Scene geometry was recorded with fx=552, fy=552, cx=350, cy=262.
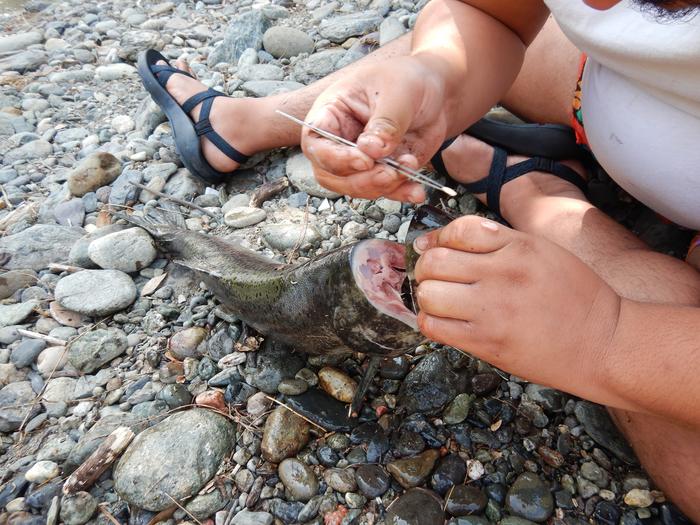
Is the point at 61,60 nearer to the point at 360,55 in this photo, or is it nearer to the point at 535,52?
the point at 360,55

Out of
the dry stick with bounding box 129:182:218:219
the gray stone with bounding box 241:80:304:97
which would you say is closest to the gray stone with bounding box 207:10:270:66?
the gray stone with bounding box 241:80:304:97

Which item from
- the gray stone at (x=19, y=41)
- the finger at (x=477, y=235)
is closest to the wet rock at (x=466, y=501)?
the finger at (x=477, y=235)

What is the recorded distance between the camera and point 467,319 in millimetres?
1362

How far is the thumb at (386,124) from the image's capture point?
149 centimetres

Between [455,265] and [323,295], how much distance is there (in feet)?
2.29

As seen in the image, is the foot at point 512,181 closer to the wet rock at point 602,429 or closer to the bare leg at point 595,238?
the bare leg at point 595,238

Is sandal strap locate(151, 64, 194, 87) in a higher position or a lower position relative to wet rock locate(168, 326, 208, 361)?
higher

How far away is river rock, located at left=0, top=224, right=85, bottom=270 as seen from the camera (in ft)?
10.7

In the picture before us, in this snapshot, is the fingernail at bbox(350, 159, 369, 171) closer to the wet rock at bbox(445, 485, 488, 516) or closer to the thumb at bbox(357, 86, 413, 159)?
the thumb at bbox(357, 86, 413, 159)

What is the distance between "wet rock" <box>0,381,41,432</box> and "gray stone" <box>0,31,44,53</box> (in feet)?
16.4

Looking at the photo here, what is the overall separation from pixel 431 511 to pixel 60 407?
172 cm

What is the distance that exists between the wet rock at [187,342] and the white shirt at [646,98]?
1.96 metres

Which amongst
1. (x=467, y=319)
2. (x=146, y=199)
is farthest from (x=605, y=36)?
(x=146, y=199)

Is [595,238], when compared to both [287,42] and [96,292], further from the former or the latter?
[287,42]
